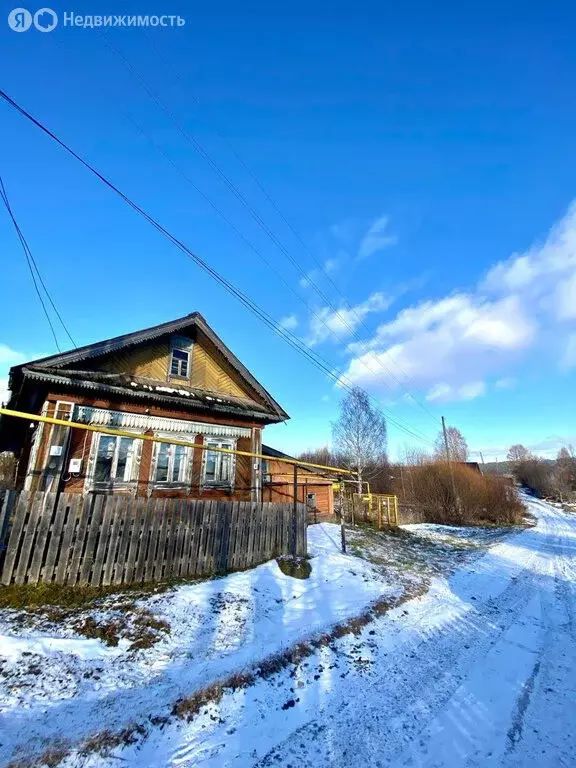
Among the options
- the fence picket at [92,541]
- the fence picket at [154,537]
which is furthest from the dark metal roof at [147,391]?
the fence picket at [154,537]

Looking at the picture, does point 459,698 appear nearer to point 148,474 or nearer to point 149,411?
point 148,474

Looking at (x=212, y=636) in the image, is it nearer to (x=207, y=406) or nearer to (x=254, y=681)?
(x=254, y=681)

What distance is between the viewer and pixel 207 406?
13.0m

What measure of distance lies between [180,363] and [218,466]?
429 centimetres

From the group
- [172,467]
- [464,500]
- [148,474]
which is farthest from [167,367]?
[464,500]

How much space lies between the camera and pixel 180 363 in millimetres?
14133

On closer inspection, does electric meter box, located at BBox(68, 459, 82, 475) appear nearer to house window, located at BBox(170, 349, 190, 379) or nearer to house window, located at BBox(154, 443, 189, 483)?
house window, located at BBox(154, 443, 189, 483)

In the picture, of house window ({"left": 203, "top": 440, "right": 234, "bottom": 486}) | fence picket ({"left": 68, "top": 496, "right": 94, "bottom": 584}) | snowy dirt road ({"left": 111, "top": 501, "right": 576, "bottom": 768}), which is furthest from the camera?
house window ({"left": 203, "top": 440, "right": 234, "bottom": 486})

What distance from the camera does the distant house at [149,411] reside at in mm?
10781

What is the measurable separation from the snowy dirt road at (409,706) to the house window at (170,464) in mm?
8527

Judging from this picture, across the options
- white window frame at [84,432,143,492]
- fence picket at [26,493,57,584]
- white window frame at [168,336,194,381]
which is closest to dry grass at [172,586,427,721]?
fence picket at [26,493,57,584]

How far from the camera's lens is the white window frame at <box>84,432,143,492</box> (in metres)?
11.2

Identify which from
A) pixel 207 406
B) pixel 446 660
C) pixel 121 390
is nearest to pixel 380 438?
pixel 207 406

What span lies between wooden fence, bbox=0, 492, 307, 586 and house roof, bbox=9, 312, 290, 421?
5494 mm
